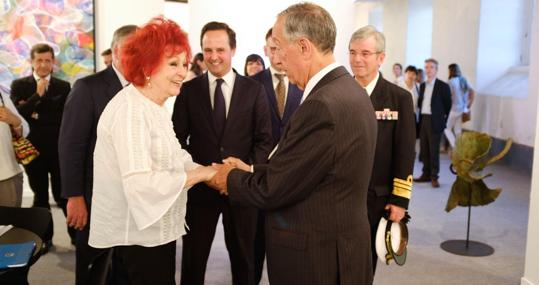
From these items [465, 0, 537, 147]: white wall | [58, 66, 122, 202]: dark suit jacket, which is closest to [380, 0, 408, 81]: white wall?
[465, 0, 537, 147]: white wall

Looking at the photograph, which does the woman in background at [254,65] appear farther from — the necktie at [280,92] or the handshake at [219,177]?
the handshake at [219,177]

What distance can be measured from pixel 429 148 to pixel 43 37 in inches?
209

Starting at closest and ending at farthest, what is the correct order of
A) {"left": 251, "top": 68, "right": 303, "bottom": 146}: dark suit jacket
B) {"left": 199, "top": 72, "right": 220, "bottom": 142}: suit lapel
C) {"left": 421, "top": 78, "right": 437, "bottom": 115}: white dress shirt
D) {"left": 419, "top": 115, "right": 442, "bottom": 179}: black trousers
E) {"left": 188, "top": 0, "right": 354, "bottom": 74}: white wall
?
{"left": 199, "top": 72, "right": 220, "bottom": 142}: suit lapel → {"left": 251, "top": 68, "right": 303, "bottom": 146}: dark suit jacket → {"left": 419, "top": 115, "right": 442, "bottom": 179}: black trousers → {"left": 421, "top": 78, "right": 437, "bottom": 115}: white dress shirt → {"left": 188, "top": 0, "right": 354, "bottom": 74}: white wall

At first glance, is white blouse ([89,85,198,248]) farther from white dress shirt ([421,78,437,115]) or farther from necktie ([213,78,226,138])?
white dress shirt ([421,78,437,115])

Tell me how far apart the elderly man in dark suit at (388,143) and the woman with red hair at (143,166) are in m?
1.04

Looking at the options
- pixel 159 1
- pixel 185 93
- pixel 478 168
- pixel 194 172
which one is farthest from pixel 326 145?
pixel 159 1

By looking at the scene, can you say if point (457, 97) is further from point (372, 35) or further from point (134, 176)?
point (134, 176)

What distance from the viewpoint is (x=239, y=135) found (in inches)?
118

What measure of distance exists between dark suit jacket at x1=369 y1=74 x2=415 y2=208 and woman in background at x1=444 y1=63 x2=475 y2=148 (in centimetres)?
677

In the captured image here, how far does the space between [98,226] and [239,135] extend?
45.8 inches

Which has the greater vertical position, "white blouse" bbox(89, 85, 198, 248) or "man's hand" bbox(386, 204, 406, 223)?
"white blouse" bbox(89, 85, 198, 248)

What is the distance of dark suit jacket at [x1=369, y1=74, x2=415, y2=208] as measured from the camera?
9.02 feet

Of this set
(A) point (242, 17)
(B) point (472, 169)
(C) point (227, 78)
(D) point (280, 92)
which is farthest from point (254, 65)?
(A) point (242, 17)

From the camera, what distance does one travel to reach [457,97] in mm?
9188
